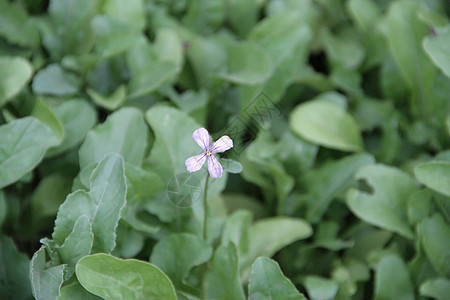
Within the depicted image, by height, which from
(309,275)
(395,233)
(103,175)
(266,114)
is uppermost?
(103,175)

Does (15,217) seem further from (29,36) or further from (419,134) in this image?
(419,134)

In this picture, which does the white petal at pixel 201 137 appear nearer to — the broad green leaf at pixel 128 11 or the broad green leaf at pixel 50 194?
the broad green leaf at pixel 50 194

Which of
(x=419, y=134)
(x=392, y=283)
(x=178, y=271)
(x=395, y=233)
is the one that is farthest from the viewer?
(x=419, y=134)

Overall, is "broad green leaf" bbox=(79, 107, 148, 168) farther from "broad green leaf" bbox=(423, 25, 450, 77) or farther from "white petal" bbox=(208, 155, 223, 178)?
"broad green leaf" bbox=(423, 25, 450, 77)

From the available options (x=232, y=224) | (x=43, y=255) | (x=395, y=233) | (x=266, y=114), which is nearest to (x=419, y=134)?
(x=395, y=233)

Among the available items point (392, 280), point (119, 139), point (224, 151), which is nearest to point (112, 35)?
point (119, 139)

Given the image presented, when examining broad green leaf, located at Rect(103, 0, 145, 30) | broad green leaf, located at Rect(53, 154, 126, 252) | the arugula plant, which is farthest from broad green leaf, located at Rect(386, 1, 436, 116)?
broad green leaf, located at Rect(53, 154, 126, 252)

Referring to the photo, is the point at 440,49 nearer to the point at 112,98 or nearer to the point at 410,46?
the point at 410,46
